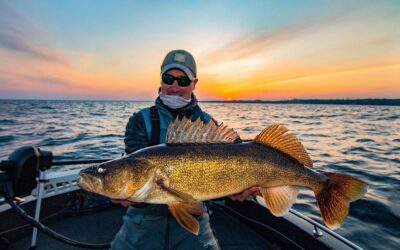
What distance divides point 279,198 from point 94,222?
12.1ft

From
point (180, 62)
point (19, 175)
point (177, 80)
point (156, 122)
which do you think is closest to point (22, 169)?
point (19, 175)

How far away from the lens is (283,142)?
3092 mm

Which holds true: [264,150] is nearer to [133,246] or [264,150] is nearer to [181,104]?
[181,104]

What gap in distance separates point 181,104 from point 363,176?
359 inches

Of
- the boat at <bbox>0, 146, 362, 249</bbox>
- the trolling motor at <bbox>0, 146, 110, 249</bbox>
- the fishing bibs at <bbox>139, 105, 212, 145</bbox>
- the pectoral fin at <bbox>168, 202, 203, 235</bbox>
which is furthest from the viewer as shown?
the boat at <bbox>0, 146, 362, 249</bbox>

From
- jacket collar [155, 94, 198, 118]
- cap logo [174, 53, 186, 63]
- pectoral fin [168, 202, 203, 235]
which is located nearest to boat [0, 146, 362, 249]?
jacket collar [155, 94, 198, 118]

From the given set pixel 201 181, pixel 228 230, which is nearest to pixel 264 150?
pixel 201 181

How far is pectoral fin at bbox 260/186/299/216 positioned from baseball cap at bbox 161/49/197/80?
1.94 metres

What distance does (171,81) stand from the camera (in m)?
3.94

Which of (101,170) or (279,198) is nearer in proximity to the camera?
(101,170)

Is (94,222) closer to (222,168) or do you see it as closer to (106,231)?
(106,231)

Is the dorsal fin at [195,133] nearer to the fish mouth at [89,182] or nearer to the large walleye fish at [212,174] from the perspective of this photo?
the large walleye fish at [212,174]

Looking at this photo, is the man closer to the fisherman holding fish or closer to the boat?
the fisherman holding fish

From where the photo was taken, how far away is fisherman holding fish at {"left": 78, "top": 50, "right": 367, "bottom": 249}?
2572 millimetres
